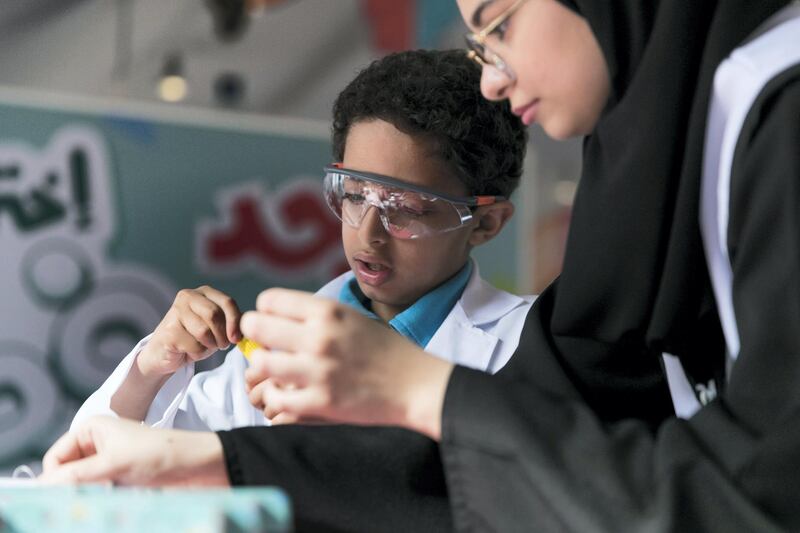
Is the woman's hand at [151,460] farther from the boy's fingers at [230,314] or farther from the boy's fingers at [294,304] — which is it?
the boy's fingers at [230,314]

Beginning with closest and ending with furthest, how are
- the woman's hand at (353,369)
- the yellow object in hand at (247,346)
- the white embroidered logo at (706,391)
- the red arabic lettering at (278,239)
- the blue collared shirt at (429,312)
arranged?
the woman's hand at (353,369), the white embroidered logo at (706,391), the yellow object in hand at (247,346), the blue collared shirt at (429,312), the red arabic lettering at (278,239)

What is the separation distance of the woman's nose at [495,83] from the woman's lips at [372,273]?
52 cm

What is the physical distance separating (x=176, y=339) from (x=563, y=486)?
0.66 metres

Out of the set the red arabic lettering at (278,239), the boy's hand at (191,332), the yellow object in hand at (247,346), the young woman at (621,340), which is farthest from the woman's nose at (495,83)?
the red arabic lettering at (278,239)

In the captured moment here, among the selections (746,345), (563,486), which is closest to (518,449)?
(563,486)

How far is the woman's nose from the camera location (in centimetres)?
74

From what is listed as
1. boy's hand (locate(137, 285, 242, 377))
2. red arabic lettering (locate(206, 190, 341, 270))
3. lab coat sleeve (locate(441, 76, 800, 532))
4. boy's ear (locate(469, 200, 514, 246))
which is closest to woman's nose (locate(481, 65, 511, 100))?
lab coat sleeve (locate(441, 76, 800, 532))

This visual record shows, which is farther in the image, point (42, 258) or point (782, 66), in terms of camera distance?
point (42, 258)

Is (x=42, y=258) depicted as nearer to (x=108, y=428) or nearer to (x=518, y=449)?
(x=108, y=428)

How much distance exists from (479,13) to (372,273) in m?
0.57

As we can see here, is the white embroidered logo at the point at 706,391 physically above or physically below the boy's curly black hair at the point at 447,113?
below

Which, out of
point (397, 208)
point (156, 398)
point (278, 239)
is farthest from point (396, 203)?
point (278, 239)

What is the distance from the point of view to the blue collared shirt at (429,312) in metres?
1.28

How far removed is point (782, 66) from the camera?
0.57m
